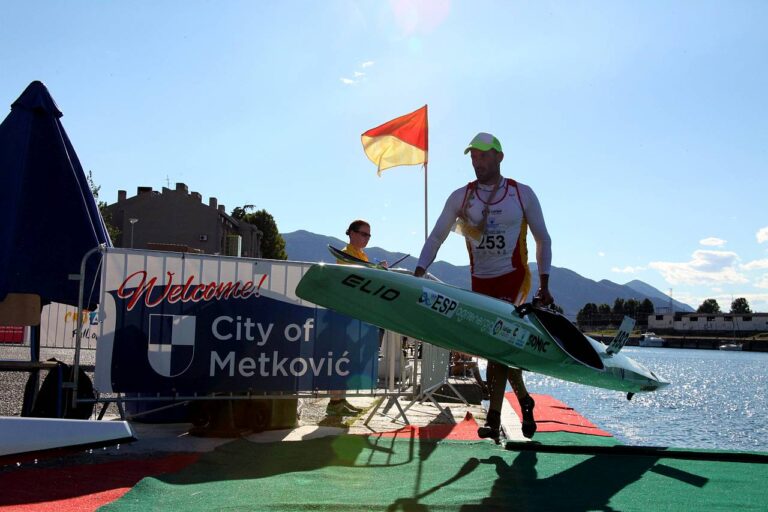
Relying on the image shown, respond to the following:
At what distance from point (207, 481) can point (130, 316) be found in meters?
2.44

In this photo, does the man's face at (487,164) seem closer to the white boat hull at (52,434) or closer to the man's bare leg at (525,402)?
the man's bare leg at (525,402)

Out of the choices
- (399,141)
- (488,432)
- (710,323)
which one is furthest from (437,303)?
(710,323)

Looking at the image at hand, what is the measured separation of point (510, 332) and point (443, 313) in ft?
1.75

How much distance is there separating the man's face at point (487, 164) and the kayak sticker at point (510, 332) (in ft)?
4.22

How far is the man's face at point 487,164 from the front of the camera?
215 inches

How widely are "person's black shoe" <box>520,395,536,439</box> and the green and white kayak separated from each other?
0.27m

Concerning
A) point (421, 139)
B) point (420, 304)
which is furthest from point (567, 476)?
point (421, 139)

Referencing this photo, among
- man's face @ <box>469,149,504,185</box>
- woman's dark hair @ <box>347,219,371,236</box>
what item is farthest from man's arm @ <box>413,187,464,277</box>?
woman's dark hair @ <box>347,219,371,236</box>

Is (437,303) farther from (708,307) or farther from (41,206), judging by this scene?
(708,307)

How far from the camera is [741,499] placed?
335 centimetres

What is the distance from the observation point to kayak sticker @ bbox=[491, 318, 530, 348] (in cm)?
489

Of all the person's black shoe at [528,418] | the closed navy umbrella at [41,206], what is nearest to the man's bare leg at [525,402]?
the person's black shoe at [528,418]

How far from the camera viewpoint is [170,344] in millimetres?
5902

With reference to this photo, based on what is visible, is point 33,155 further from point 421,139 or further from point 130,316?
point 421,139
